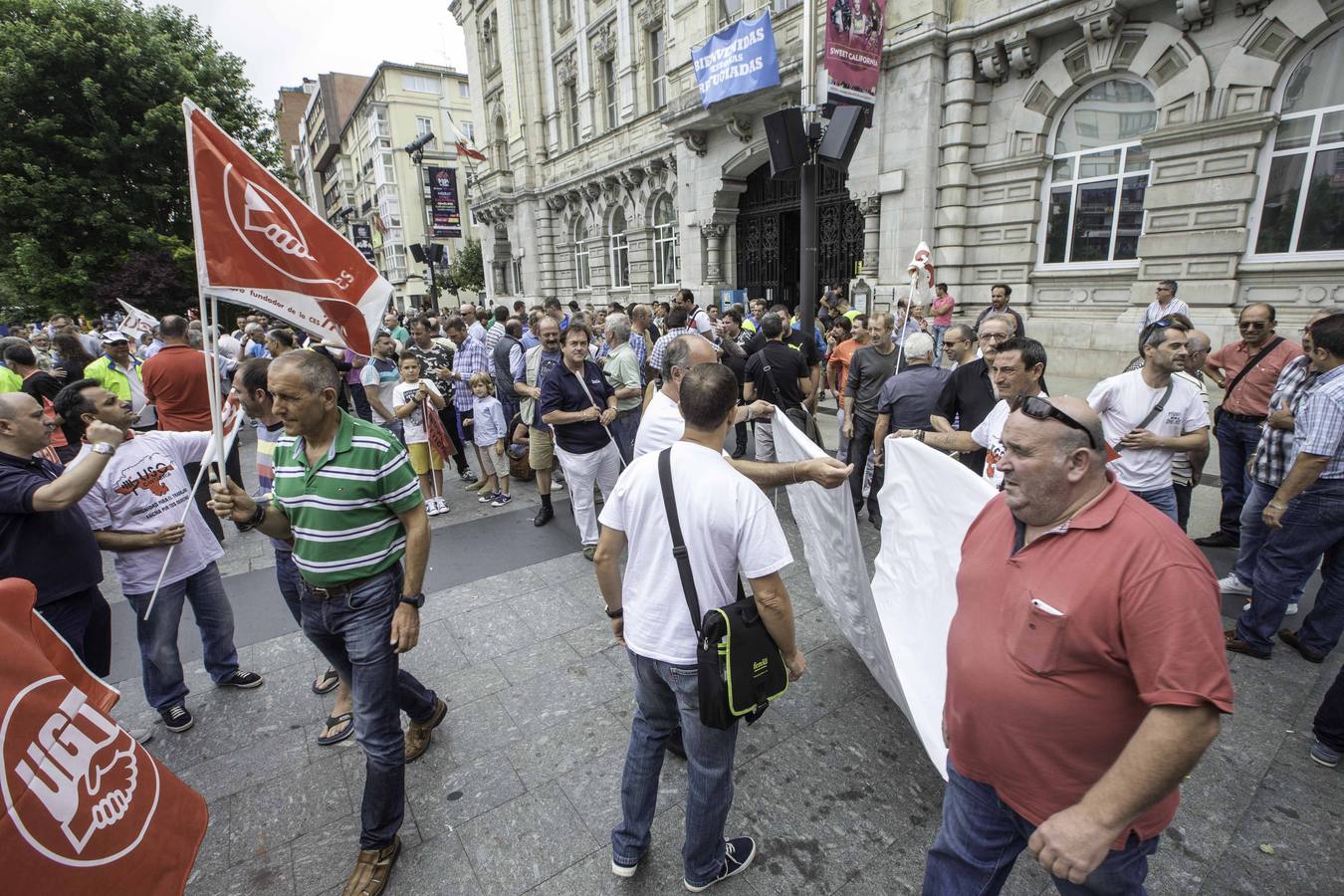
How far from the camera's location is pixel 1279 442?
3.89 metres

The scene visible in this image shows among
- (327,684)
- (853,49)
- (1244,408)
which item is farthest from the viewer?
(853,49)

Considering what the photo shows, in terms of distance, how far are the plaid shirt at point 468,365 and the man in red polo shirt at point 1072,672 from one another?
6.46 m

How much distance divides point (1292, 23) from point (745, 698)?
473 inches

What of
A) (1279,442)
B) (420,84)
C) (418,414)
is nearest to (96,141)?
(418,414)

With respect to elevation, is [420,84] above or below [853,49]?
above

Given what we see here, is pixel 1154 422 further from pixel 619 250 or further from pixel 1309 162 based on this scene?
pixel 619 250

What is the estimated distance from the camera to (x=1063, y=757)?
5.06 ft

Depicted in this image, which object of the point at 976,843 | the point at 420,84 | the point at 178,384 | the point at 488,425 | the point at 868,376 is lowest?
the point at 976,843

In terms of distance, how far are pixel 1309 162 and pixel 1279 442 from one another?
779 cm

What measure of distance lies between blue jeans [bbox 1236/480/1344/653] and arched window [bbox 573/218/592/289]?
81.0ft

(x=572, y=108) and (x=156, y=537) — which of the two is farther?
(x=572, y=108)

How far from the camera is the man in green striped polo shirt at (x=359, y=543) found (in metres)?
2.40

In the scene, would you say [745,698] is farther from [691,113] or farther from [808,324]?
[691,113]

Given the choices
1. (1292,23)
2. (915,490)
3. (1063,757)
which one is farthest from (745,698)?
(1292,23)
